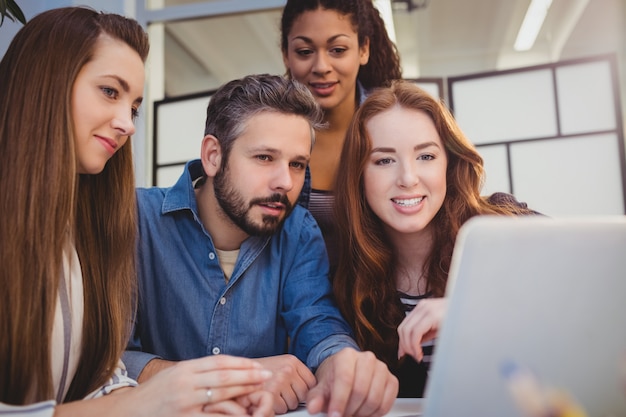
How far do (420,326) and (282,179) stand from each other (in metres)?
0.51

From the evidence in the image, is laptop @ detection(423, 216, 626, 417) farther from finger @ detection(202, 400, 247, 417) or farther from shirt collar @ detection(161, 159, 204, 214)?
shirt collar @ detection(161, 159, 204, 214)

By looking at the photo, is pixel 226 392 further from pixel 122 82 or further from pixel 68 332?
pixel 122 82

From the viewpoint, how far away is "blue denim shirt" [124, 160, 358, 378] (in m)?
1.29

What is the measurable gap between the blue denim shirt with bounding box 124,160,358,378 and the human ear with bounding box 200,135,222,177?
0.07 m

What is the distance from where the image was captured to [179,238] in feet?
4.37

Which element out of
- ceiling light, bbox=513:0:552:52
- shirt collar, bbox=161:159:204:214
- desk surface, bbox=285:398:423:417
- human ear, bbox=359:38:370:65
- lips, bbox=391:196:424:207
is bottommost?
desk surface, bbox=285:398:423:417

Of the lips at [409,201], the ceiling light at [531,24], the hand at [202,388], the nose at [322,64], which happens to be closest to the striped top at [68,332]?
the hand at [202,388]

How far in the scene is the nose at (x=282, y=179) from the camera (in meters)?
1.28

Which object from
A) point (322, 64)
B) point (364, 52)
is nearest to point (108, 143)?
point (322, 64)

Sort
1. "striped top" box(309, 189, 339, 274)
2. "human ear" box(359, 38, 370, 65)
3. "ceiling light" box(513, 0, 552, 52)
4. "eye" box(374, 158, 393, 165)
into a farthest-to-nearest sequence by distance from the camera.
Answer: "ceiling light" box(513, 0, 552, 52) → "human ear" box(359, 38, 370, 65) → "striped top" box(309, 189, 339, 274) → "eye" box(374, 158, 393, 165)

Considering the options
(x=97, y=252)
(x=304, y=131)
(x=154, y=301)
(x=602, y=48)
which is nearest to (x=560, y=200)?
(x=602, y=48)

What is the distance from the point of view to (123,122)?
99cm

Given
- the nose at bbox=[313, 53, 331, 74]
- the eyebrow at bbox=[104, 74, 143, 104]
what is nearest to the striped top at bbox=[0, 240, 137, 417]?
the eyebrow at bbox=[104, 74, 143, 104]

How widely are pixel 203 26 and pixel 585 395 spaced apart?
5039mm
